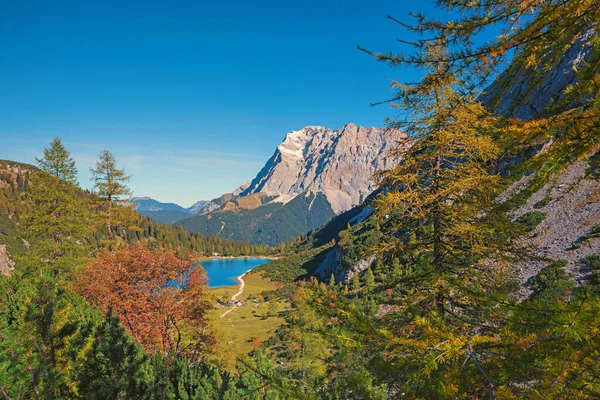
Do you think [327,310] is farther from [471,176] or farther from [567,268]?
[567,268]

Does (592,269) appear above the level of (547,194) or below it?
below

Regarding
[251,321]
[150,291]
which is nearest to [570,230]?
[150,291]

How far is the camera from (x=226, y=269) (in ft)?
538

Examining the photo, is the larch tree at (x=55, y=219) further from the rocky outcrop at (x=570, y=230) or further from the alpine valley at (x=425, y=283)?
the rocky outcrop at (x=570, y=230)

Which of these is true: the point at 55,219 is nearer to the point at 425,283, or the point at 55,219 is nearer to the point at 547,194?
the point at 425,283

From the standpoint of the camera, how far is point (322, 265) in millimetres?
116438

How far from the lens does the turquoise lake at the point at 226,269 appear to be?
5057 inches

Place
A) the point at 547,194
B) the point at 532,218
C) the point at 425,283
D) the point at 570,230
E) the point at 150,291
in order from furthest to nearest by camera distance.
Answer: the point at 532,218 → the point at 570,230 → the point at 150,291 → the point at 425,283 → the point at 547,194

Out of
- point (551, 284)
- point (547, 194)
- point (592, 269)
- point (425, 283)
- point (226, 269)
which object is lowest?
point (226, 269)

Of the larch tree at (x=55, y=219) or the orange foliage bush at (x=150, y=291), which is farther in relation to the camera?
the larch tree at (x=55, y=219)

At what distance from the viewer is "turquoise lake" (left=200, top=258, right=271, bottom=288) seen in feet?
421

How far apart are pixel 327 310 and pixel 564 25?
4499 millimetres

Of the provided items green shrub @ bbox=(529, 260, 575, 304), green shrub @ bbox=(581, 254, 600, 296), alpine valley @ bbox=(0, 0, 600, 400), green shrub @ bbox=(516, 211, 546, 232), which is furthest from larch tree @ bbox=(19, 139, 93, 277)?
green shrub @ bbox=(516, 211, 546, 232)


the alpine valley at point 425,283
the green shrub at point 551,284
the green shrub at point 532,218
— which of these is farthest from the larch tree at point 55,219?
the green shrub at point 532,218
